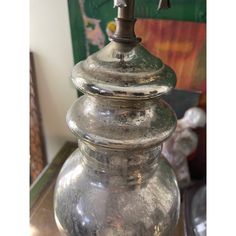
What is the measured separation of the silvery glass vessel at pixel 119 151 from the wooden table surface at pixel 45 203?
1.61 feet

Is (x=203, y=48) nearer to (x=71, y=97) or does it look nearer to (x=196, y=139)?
(x=196, y=139)

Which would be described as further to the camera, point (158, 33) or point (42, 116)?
point (42, 116)

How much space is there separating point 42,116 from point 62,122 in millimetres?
78

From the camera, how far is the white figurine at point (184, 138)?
0.84m

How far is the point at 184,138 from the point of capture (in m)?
0.86

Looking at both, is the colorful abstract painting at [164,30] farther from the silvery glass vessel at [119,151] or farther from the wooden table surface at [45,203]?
the silvery glass vessel at [119,151]

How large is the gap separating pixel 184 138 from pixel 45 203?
429 mm

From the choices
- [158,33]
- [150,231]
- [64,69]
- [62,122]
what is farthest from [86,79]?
[62,122]

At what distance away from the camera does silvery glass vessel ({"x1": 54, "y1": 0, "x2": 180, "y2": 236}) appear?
0.25 m

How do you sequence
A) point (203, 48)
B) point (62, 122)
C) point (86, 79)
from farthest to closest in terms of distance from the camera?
point (62, 122)
point (203, 48)
point (86, 79)

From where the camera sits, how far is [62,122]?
3.50ft

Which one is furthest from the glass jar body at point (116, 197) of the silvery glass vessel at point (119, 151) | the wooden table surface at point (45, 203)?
the wooden table surface at point (45, 203)

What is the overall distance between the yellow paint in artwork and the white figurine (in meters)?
0.17

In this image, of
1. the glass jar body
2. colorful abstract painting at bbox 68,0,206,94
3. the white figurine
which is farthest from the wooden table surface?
the glass jar body
